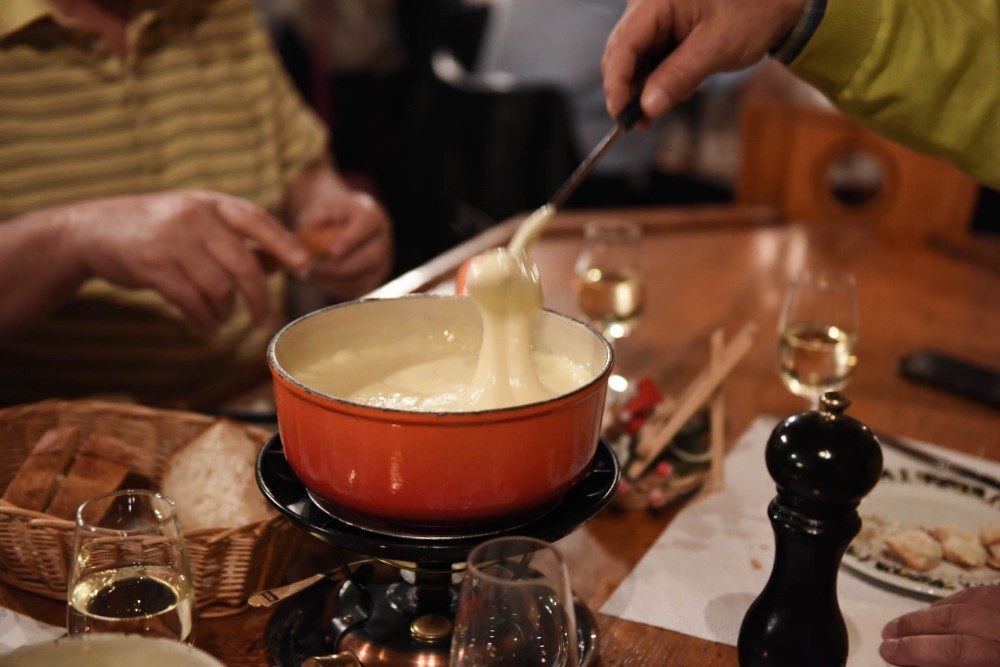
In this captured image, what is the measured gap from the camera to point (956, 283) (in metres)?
2.14

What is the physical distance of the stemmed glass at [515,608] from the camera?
0.75m

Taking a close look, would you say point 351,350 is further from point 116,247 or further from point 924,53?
point 924,53

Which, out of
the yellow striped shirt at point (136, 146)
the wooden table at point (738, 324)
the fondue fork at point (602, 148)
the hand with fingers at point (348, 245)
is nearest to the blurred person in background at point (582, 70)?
the wooden table at point (738, 324)

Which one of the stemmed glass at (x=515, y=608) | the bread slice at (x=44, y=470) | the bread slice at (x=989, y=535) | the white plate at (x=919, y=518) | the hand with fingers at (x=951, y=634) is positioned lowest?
the white plate at (x=919, y=518)

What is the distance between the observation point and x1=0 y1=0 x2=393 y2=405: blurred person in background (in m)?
1.46

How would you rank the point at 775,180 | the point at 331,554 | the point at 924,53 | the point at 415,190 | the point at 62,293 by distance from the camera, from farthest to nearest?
1. the point at 415,190
2. the point at 775,180
3. the point at 62,293
4. the point at 924,53
5. the point at 331,554

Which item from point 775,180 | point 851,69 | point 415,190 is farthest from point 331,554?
point 415,190

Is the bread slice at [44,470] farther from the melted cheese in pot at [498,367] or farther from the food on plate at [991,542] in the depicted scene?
the food on plate at [991,542]

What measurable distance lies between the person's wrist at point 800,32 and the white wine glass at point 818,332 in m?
0.32

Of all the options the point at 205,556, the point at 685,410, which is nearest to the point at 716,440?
the point at 685,410

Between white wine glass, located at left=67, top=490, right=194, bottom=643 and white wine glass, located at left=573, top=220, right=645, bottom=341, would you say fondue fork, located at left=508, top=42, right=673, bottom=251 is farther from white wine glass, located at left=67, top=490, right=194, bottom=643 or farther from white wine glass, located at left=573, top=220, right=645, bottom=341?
white wine glass, located at left=67, top=490, right=194, bottom=643

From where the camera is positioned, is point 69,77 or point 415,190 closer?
point 69,77

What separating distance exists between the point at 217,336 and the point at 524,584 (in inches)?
56.1

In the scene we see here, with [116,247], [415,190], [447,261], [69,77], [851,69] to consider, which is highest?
[851,69]
